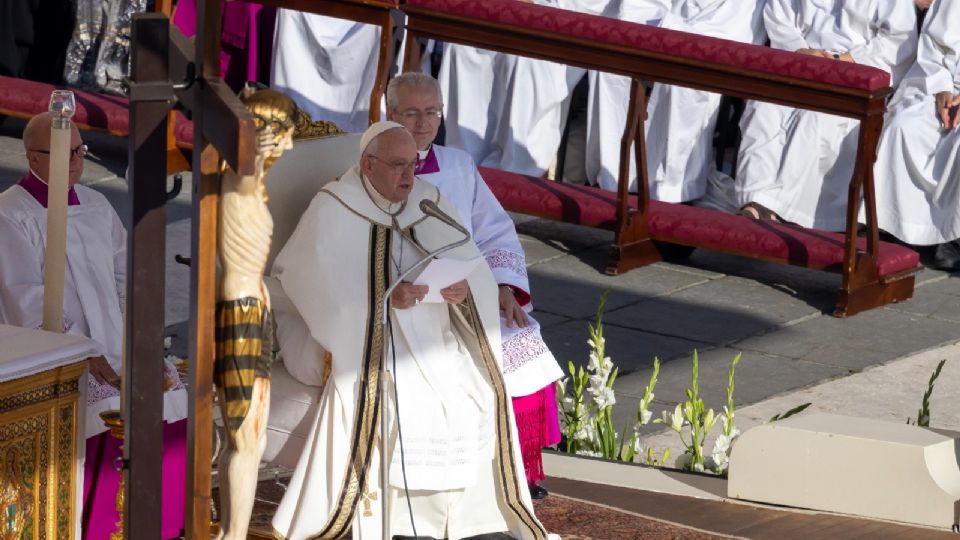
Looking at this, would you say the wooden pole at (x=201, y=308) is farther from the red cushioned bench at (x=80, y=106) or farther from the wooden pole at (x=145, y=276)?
the red cushioned bench at (x=80, y=106)

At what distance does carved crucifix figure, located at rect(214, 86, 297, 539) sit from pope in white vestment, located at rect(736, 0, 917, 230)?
5824 mm

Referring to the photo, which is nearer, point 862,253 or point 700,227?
point 862,253

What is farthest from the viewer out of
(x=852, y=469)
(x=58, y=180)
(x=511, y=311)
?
(x=511, y=311)

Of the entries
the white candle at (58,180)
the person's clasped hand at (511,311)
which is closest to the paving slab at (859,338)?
the person's clasped hand at (511,311)

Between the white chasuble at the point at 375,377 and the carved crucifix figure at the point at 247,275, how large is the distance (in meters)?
1.28

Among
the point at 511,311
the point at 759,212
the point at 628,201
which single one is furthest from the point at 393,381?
the point at 759,212

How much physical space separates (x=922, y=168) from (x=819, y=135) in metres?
0.55

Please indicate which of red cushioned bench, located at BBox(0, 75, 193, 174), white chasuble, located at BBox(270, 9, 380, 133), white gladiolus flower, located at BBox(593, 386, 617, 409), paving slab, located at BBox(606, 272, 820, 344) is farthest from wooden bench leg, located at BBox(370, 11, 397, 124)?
white gladiolus flower, located at BBox(593, 386, 617, 409)

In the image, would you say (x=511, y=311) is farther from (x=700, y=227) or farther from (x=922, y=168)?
(x=922, y=168)

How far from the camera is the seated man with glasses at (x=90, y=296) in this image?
191 inches

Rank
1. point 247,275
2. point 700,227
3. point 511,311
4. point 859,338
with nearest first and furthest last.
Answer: point 247,275
point 511,311
point 859,338
point 700,227

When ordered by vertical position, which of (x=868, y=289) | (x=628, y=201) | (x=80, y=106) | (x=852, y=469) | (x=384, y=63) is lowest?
(x=852, y=469)

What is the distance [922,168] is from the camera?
902cm

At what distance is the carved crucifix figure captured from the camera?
3545mm
